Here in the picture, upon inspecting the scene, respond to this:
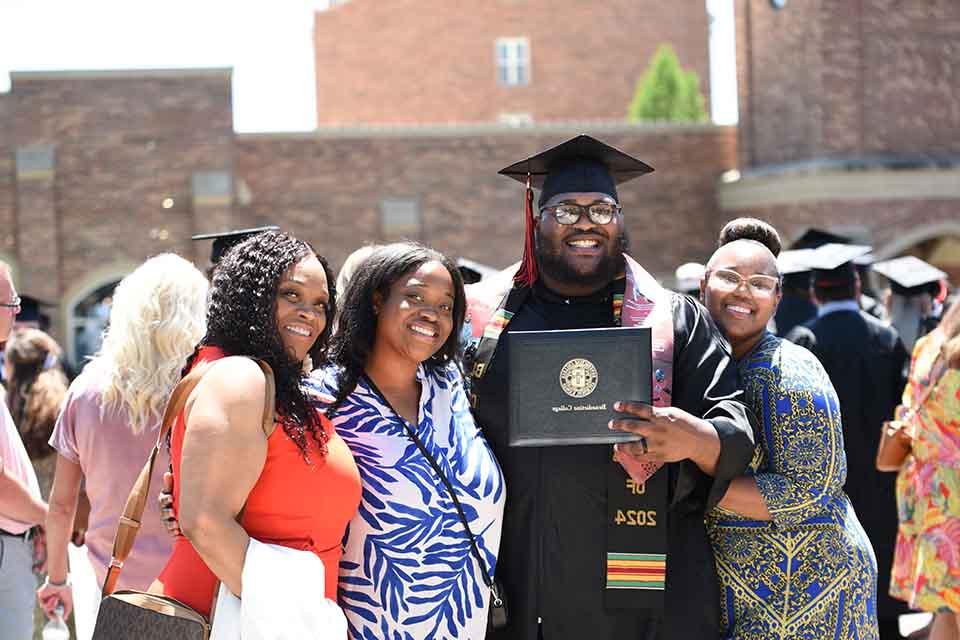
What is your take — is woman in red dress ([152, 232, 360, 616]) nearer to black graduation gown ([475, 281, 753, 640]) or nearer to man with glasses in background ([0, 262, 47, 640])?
black graduation gown ([475, 281, 753, 640])

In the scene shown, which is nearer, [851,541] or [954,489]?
[851,541]

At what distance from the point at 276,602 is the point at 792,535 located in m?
1.58

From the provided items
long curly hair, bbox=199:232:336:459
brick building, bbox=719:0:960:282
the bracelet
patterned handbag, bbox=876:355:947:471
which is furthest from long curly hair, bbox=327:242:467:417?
brick building, bbox=719:0:960:282

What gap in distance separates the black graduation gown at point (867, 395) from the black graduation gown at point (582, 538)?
3.17 metres

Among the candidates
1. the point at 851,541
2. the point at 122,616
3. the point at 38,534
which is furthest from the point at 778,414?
the point at 38,534

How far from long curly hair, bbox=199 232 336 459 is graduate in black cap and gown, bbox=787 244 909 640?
4106 mm

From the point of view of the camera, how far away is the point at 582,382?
3104 millimetres

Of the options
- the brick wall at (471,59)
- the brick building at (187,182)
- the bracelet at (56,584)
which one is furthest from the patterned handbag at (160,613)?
the brick wall at (471,59)

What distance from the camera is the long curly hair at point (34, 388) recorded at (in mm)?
5762

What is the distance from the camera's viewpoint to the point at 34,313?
317 inches

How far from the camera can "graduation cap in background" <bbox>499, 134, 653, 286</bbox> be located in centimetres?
372

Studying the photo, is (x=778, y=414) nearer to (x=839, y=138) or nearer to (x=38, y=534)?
(x=38, y=534)

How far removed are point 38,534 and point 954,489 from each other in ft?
12.8

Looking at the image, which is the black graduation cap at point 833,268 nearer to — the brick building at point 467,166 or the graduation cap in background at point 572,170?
the graduation cap in background at point 572,170
